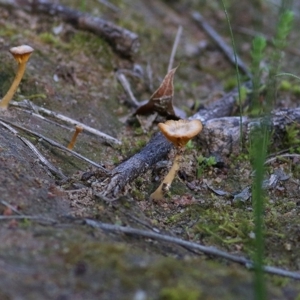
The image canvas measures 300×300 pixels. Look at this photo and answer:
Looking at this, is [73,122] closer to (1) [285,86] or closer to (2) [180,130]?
(2) [180,130]

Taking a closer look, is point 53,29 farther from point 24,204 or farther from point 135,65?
point 24,204

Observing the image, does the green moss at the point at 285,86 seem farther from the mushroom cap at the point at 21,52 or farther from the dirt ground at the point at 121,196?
the mushroom cap at the point at 21,52

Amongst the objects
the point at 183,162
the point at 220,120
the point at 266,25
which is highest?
the point at 266,25

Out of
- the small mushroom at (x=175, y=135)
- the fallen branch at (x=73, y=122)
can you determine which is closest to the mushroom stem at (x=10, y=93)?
the fallen branch at (x=73, y=122)

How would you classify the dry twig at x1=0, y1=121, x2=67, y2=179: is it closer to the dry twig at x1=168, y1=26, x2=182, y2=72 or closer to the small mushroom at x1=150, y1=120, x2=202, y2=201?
the small mushroom at x1=150, y1=120, x2=202, y2=201

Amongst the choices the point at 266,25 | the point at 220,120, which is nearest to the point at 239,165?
the point at 220,120

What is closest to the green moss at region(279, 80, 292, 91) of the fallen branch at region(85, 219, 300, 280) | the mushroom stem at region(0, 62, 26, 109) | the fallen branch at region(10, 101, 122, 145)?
the fallen branch at region(10, 101, 122, 145)

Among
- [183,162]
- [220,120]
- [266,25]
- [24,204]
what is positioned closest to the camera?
[24,204]
